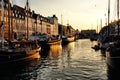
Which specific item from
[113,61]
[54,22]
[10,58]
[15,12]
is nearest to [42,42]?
[15,12]

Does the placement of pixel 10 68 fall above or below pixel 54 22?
below

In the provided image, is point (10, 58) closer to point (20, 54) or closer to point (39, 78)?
point (20, 54)

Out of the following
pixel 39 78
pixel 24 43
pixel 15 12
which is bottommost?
pixel 39 78

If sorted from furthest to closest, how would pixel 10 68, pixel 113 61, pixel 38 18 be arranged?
1. pixel 38 18
2. pixel 10 68
3. pixel 113 61

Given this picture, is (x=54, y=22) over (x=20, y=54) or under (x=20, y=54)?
over

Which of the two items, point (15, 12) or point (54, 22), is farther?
point (54, 22)

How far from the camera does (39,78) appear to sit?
2905 centimetres

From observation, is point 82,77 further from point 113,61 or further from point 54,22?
point 54,22

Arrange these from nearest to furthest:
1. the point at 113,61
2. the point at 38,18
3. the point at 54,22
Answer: the point at 113,61, the point at 38,18, the point at 54,22

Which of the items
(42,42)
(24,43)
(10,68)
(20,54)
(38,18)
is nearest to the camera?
(10,68)

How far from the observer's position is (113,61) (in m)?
30.8

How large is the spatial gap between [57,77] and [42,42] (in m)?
55.3

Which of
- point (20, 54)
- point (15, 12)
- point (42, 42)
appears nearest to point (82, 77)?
point (20, 54)

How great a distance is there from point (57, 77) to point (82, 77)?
2903mm
